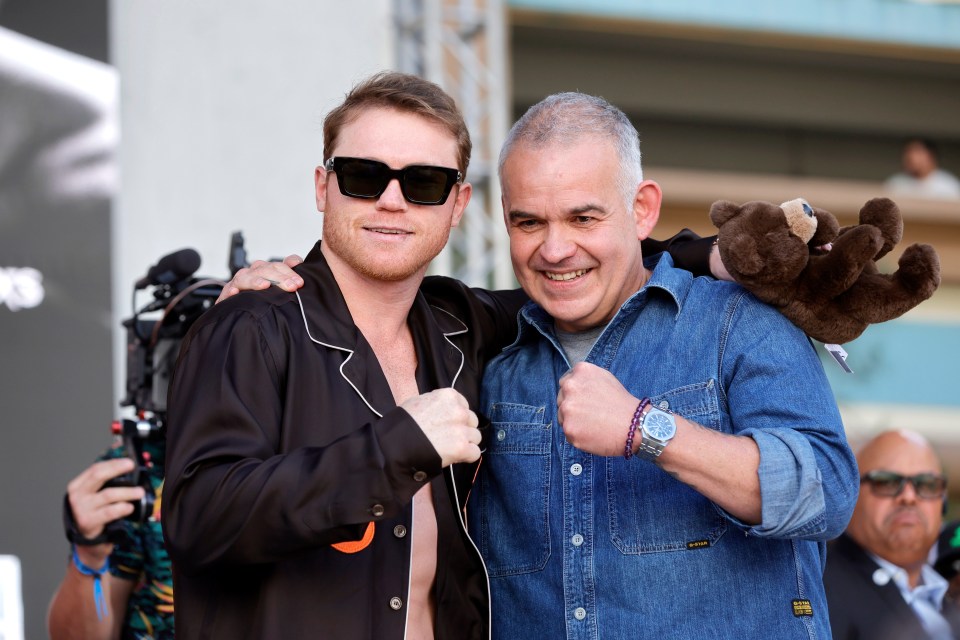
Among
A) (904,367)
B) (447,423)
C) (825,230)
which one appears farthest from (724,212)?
(904,367)

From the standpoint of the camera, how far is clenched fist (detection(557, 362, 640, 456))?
2.32m

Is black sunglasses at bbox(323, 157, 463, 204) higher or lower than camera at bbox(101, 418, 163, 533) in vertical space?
higher

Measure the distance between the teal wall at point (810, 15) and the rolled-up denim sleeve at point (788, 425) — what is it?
8107mm

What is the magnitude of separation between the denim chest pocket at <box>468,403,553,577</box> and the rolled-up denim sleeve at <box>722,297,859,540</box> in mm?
470

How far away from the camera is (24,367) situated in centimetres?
532

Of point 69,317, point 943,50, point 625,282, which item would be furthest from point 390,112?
point 943,50

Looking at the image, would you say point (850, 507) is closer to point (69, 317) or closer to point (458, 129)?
point (458, 129)

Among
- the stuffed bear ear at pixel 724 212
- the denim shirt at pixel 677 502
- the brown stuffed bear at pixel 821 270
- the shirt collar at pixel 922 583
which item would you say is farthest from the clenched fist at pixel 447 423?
the shirt collar at pixel 922 583

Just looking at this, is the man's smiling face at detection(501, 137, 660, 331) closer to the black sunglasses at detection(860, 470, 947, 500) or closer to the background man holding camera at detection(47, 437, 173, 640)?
the background man holding camera at detection(47, 437, 173, 640)

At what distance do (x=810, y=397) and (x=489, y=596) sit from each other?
0.87 m

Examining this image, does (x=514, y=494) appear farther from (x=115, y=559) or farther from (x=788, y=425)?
(x=115, y=559)

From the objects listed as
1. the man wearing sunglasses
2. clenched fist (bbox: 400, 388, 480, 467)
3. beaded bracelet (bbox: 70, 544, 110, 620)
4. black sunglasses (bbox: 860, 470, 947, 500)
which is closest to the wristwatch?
clenched fist (bbox: 400, 388, 480, 467)

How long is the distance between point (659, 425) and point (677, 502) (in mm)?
314

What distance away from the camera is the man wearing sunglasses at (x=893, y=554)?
4.36 m
